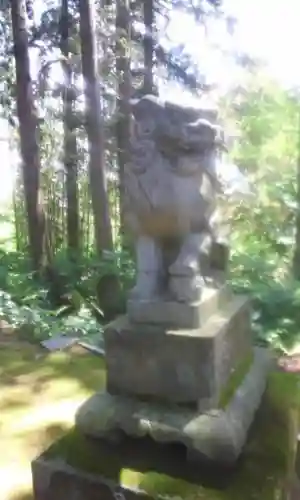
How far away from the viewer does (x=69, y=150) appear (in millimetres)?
6133

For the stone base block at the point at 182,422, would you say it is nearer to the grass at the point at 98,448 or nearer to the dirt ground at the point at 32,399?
the grass at the point at 98,448

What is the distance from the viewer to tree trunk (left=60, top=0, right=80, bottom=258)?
19.2 ft

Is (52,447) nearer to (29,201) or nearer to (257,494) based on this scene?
(257,494)

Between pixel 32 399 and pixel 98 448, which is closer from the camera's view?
pixel 98 448

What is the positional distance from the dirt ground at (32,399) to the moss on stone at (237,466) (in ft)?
1.19

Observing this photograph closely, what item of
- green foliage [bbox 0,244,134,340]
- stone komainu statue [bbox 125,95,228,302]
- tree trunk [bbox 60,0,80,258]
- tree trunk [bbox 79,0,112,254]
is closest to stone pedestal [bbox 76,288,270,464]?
stone komainu statue [bbox 125,95,228,302]

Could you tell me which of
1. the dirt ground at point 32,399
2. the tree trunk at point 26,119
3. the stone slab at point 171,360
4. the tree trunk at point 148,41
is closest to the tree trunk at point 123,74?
the tree trunk at point 148,41

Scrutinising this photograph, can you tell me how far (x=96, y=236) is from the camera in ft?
18.8

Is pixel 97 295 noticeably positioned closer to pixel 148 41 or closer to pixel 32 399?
pixel 32 399

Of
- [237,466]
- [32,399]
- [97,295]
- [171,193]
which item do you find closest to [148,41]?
[97,295]

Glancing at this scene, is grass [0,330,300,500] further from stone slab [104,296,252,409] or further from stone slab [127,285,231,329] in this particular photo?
stone slab [127,285,231,329]

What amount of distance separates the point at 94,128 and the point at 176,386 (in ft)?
13.5

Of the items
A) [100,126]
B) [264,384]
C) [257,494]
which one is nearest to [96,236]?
[100,126]

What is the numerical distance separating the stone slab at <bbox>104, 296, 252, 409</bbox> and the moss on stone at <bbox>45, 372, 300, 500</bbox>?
224 mm
